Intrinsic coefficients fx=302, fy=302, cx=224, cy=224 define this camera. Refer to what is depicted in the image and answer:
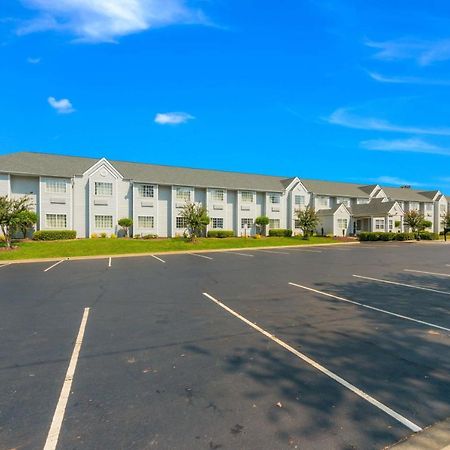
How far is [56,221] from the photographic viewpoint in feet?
106

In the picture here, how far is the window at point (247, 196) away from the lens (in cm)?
4238

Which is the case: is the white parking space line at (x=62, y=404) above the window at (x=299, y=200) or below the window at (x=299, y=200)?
below

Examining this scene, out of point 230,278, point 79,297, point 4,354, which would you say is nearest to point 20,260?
point 79,297

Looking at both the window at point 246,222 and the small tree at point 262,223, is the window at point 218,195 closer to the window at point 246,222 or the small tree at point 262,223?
the window at point 246,222

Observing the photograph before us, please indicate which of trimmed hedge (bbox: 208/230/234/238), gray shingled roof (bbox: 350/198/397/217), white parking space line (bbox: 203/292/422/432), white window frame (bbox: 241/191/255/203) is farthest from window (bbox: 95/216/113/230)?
gray shingled roof (bbox: 350/198/397/217)

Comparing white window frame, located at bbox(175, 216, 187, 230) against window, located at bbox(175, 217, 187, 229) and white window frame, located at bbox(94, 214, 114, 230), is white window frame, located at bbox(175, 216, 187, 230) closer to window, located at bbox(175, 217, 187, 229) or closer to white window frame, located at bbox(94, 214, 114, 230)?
window, located at bbox(175, 217, 187, 229)

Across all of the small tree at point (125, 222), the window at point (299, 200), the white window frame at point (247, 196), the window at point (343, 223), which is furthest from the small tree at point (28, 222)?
the window at point (343, 223)

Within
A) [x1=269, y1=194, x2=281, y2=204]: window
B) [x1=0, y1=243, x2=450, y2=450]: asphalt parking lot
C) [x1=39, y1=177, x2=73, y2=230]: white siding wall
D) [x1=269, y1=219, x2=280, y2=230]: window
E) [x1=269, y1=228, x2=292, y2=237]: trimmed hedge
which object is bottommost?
[x1=0, y1=243, x2=450, y2=450]: asphalt parking lot

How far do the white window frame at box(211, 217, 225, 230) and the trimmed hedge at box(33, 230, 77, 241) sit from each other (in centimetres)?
1691

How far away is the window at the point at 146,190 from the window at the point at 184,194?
3.37m

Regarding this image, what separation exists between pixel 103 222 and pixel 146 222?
4.93 metres

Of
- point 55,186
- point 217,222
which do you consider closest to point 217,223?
point 217,222

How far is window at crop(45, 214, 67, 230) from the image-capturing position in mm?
31875

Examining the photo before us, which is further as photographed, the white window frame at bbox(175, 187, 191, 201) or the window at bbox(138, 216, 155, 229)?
the white window frame at bbox(175, 187, 191, 201)
